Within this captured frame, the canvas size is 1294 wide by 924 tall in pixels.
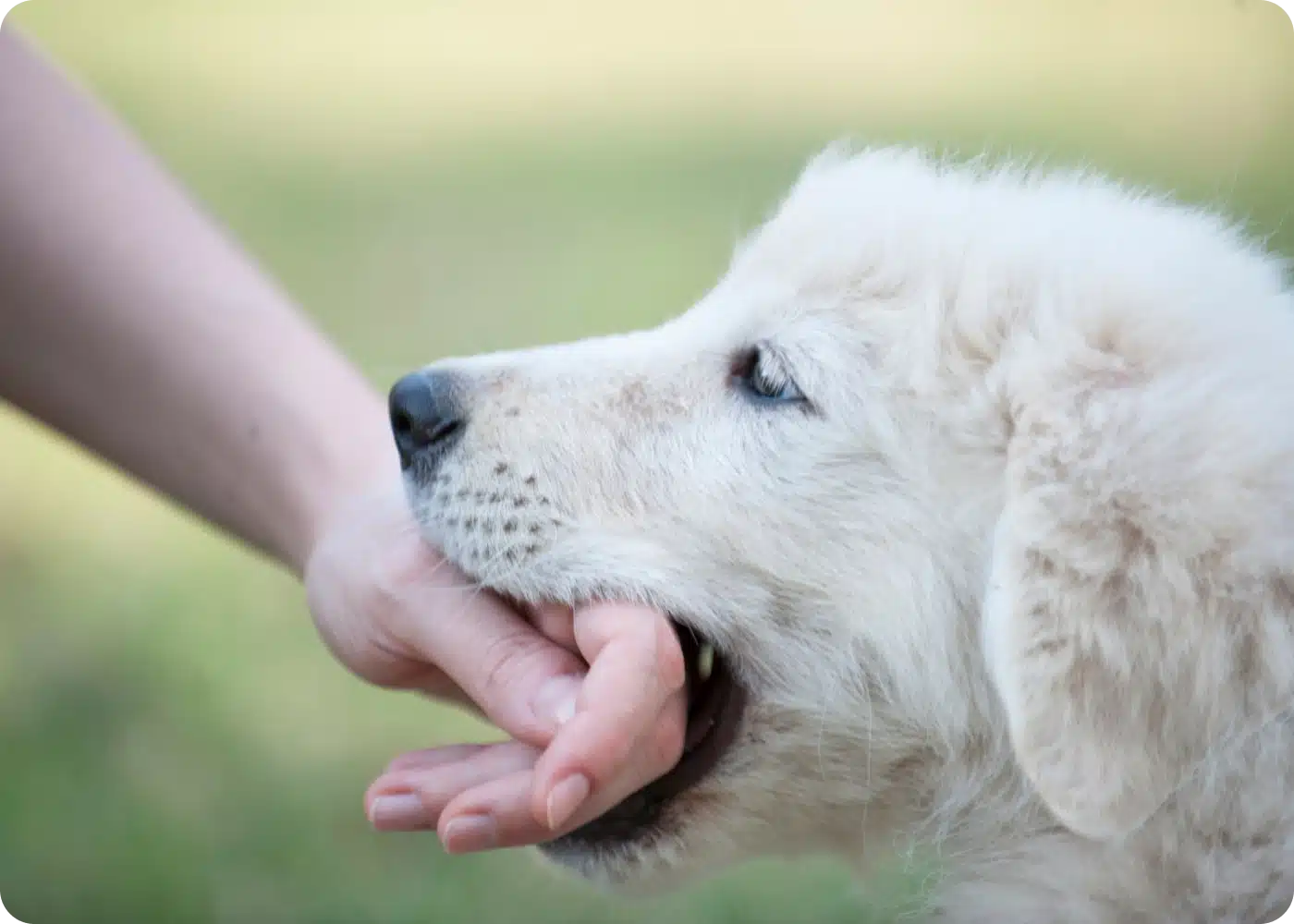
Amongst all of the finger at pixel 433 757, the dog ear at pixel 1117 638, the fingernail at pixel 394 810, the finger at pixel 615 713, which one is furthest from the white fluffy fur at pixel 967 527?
the fingernail at pixel 394 810

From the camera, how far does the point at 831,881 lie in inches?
165

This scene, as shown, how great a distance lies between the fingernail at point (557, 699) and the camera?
2.26m

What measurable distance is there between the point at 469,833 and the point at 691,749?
491 mm

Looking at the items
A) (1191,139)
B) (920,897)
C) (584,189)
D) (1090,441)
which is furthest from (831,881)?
(584,189)

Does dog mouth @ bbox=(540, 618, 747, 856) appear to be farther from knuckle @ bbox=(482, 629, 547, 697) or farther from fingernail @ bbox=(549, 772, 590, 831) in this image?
fingernail @ bbox=(549, 772, 590, 831)

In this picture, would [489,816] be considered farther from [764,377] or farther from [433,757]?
[764,377]

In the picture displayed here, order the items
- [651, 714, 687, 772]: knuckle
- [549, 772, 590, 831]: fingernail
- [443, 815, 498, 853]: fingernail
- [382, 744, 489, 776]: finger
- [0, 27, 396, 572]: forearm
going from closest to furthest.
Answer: [549, 772, 590, 831]: fingernail < [443, 815, 498, 853]: fingernail < [651, 714, 687, 772]: knuckle < [382, 744, 489, 776]: finger < [0, 27, 396, 572]: forearm

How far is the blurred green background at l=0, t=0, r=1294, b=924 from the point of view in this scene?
14.1 ft

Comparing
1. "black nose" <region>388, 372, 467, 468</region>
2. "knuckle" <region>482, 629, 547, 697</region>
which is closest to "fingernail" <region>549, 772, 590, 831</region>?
"knuckle" <region>482, 629, 547, 697</region>

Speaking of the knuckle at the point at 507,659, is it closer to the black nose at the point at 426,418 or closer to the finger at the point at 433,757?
the finger at the point at 433,757

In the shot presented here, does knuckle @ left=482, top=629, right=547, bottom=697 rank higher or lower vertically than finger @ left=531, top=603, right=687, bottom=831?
lower

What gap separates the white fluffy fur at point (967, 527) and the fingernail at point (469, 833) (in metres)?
0.43

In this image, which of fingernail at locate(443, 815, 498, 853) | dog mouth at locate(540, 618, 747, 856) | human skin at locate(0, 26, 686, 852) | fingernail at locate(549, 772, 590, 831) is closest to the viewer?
fingernail at locate(549, 772, 590, 831)

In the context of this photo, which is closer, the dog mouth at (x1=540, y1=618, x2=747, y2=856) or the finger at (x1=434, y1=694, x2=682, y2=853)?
the finger at (x1=434, y1=694, x2=682, y2=853)
